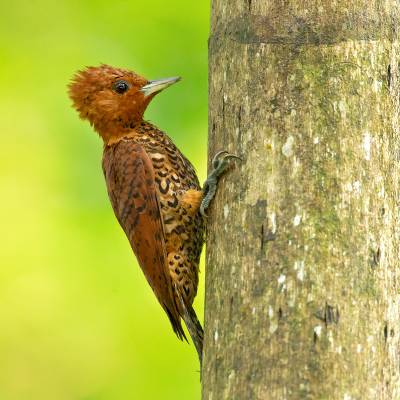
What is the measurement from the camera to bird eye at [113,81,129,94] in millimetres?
5203

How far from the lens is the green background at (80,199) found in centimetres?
564

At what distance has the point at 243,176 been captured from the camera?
130 inches

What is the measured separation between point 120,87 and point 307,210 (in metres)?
2.40

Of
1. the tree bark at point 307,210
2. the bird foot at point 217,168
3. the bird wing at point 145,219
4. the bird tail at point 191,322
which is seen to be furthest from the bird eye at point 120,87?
the tree bark at point 307,210

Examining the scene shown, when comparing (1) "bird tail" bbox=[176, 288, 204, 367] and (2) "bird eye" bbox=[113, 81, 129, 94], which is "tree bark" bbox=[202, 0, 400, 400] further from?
(2) "bird eye" bbox=[113, 81, 129, 94]

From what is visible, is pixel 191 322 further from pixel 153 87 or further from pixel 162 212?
pixel 153 87

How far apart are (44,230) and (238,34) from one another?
267 centimetres

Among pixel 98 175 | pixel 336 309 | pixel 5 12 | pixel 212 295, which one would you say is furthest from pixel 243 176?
pixel 5 12

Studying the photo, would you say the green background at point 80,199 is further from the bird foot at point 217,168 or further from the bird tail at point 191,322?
the bird foot at point 217,168

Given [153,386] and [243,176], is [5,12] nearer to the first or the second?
[153,386]

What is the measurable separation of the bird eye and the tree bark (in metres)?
1.82

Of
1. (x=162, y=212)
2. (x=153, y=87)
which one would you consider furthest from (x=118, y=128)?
(x=162, y=212)

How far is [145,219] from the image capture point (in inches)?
186

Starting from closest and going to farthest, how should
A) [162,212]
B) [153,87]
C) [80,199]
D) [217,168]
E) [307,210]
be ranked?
[307,210] < [217,168] < [162,212] < [153,87] < [80,199]
